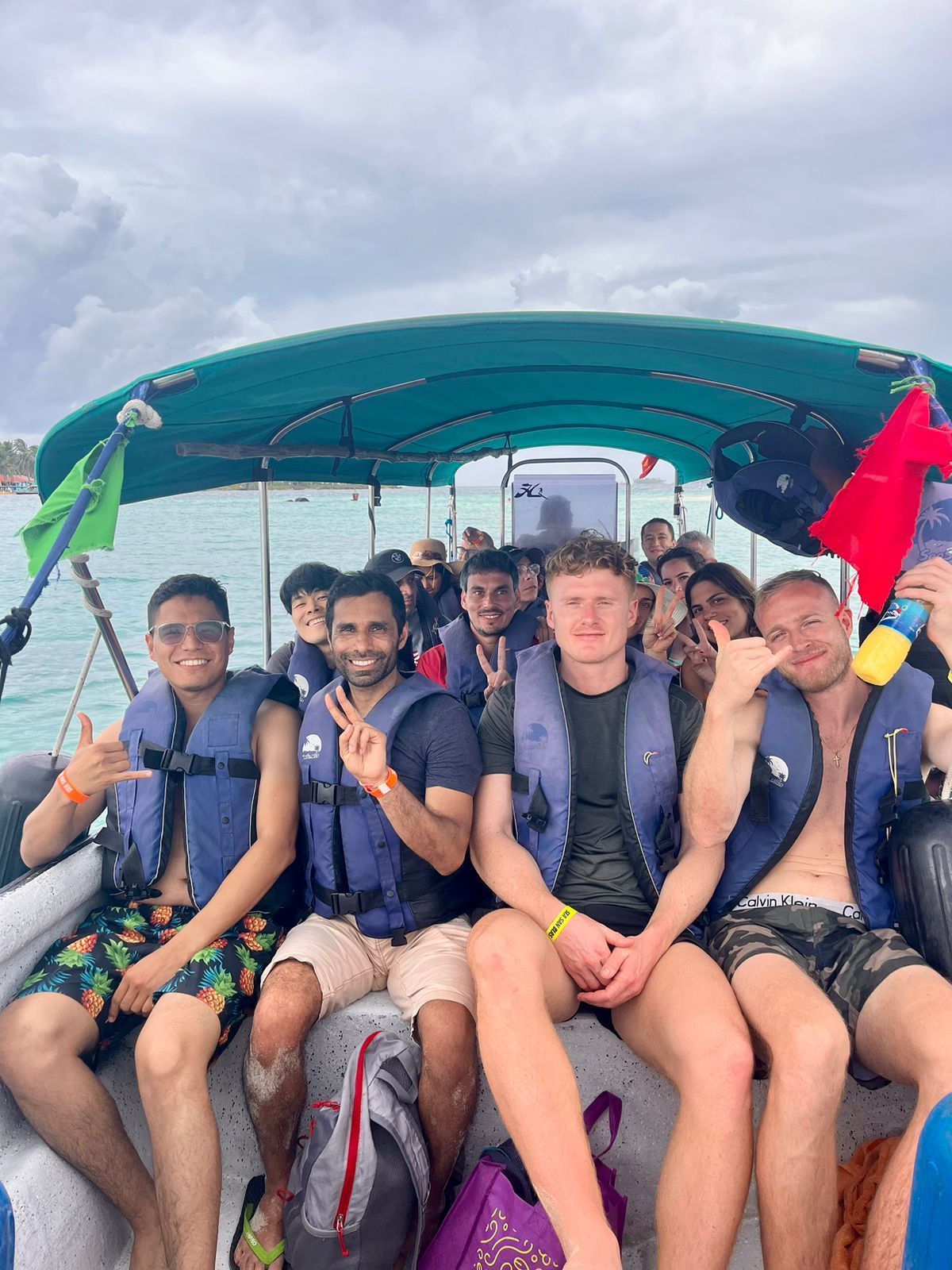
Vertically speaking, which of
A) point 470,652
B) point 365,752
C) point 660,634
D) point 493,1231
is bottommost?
point 493,1231

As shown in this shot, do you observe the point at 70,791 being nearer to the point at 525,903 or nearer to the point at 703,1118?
the point at 525,903

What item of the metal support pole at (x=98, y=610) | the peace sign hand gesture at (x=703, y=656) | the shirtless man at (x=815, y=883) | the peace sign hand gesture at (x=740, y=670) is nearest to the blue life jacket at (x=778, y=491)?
the peace sign hand gesture at (x=703, y=656)

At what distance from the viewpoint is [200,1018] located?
6.57 ft

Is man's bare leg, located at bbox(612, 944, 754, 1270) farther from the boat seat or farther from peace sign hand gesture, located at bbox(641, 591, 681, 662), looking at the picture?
peace sign hand gesture, located at bbox(641, 591, 681, 662)

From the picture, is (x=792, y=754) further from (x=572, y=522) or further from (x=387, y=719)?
(x=572, y=522)

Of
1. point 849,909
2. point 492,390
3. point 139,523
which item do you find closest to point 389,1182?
point 849,909

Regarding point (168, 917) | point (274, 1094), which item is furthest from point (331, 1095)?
point (168, 917)

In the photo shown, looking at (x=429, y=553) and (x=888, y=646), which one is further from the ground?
(x=429, y=553)

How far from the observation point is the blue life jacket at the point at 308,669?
337 cm

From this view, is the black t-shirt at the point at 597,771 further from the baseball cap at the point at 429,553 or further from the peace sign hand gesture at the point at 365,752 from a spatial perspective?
the baseball cap at the point at 429,553

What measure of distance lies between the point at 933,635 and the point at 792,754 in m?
0.46

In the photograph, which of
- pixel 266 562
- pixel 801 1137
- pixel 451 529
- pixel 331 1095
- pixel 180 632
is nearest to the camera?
pixel 801 1137

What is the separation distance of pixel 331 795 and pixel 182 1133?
34.1 inches

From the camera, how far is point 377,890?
92.6 inches
